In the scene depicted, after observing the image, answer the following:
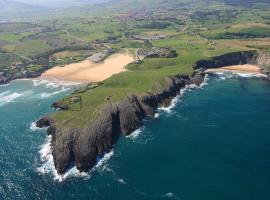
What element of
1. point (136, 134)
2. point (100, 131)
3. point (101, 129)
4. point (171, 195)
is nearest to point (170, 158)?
point (171, 195)

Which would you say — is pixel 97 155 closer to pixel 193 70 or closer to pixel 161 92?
pixel 161 92

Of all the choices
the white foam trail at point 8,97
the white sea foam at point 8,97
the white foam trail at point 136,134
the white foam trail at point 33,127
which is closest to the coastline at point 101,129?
the white foam trail at point 136,134

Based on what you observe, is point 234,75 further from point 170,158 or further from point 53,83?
point 170,158

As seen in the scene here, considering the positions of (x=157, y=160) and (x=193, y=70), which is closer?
(x=157, y=160)

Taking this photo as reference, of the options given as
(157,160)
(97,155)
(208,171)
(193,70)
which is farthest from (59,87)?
(208,171)

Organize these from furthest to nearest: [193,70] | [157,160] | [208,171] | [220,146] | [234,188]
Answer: [193,70] → [220,146] → [157,160] → [208,171] → [234,188]

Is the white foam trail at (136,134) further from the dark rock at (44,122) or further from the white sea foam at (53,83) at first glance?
the white sea foam at (53,83)

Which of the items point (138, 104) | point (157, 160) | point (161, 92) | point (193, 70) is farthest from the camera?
point (193, 70)
